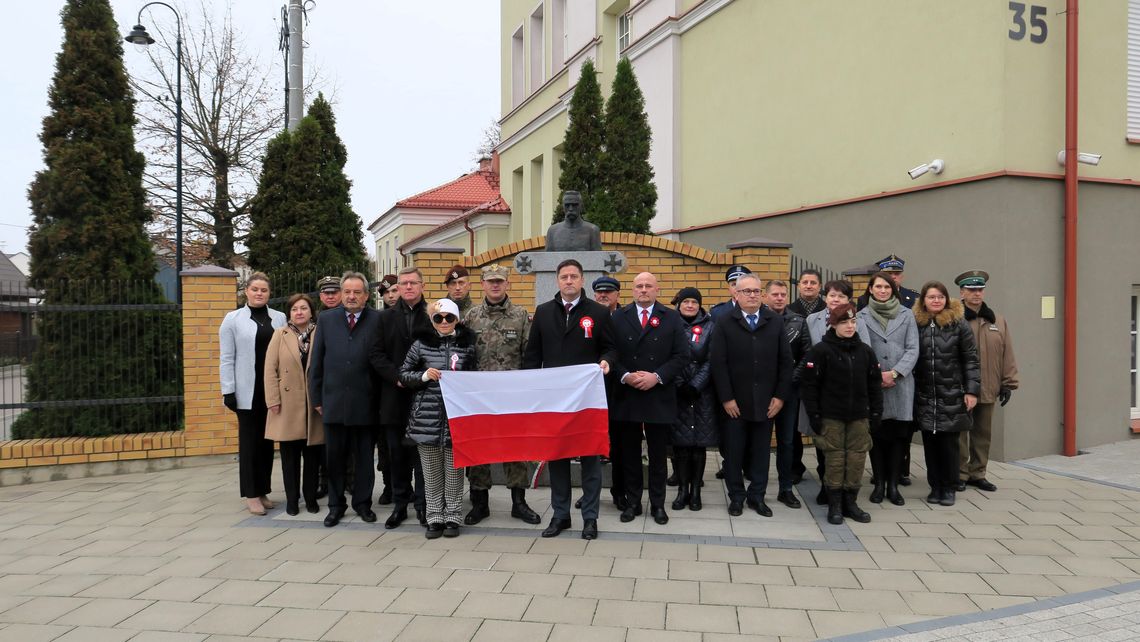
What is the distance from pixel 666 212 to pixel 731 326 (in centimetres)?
928

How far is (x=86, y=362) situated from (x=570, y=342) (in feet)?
18.9

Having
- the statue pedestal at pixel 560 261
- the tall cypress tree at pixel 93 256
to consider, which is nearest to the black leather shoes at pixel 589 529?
the statue pedestal at pixel 560 261

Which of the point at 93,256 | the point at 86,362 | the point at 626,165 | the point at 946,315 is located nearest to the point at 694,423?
the point at 946,315

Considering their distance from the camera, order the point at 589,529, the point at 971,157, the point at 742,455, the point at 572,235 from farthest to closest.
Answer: the point at 971,157, the point at 572,235, the point at 742,455, the point at 589,529

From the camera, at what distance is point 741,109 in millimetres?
12680

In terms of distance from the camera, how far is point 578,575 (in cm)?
462

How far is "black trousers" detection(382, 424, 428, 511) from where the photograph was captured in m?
5.84

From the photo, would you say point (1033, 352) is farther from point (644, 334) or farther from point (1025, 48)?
point (644, 334)

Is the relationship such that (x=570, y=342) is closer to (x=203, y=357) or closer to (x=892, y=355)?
(x=892, y=355)


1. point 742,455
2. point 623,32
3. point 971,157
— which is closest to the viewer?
point 742,455

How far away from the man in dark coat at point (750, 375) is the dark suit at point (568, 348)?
961mm

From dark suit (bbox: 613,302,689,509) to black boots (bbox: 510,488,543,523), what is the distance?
935 mm

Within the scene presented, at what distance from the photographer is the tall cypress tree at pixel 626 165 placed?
448 inches

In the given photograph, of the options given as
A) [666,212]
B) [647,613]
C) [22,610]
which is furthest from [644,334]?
[666,212]
